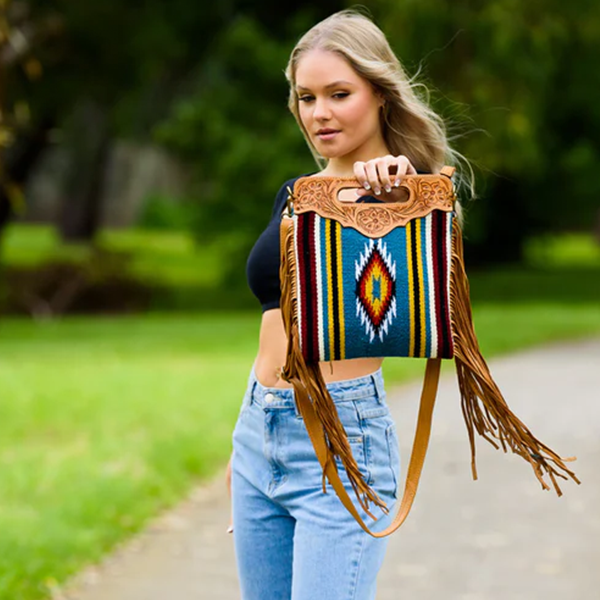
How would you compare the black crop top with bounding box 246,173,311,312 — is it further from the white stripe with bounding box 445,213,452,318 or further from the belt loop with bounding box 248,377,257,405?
the white stripe with bounding box 445,213,452,318

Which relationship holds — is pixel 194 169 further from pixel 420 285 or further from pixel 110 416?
pixel 420 285

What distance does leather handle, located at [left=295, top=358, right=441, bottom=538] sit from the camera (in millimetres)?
2754

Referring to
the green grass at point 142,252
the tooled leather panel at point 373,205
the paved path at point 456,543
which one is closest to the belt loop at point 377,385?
the tooled leather panel at point 373,205

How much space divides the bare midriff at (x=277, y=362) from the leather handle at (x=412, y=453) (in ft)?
0.59

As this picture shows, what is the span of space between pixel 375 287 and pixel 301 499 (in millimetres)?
592

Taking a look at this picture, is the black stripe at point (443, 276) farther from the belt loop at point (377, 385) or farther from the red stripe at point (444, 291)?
the belt loop at point (377, 385)

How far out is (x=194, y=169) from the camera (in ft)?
79.6

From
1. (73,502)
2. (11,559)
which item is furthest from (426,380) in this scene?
(73,502)

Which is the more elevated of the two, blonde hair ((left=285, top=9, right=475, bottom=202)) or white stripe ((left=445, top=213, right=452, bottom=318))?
blonde hair ((left=285, top=9, right=475, bottom=202))

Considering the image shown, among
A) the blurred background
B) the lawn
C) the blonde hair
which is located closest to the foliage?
the blurred background

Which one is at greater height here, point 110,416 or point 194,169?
point 194,169

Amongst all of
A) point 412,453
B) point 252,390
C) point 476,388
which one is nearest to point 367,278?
point 476,388

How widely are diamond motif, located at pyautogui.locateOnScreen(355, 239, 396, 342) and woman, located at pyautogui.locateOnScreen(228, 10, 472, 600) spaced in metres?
0.27

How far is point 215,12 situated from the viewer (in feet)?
78.8
